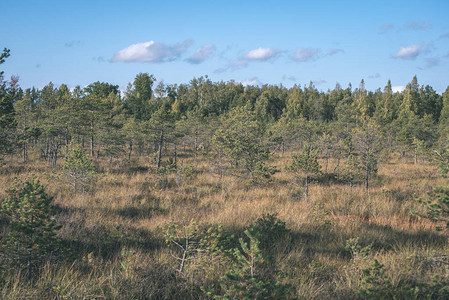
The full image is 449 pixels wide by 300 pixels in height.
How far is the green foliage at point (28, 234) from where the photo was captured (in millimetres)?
3168

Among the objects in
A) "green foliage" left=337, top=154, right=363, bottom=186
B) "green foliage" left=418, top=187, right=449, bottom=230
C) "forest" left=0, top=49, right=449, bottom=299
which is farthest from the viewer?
"green foliage" left=337, top=154, right=363, bottom=186

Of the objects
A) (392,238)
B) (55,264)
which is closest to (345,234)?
(392,238)

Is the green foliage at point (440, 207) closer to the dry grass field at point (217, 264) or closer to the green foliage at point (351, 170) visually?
the dry grass field at point (217, 264)

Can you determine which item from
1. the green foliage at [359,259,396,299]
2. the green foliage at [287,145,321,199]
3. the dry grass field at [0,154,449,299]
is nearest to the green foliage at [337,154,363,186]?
the dry grass field at [0,154,449,299]

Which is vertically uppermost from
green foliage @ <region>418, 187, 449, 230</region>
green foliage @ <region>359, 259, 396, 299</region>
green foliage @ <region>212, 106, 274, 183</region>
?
green foliage @ <region>212, 106, 274, 183</region>

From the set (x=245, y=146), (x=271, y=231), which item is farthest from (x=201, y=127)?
(x=271, y=231)

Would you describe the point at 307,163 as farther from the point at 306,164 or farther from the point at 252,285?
the point at 252,285

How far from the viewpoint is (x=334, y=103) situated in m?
74.1

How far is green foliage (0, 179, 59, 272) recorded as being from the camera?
3168 mm

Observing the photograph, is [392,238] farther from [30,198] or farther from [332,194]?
[30,198]

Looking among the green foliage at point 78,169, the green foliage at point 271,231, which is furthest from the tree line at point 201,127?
the green foliage at point 271,231

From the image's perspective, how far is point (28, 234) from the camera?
10.6 ft

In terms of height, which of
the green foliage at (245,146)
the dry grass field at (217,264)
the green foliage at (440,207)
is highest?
the green foliage at (245,146)

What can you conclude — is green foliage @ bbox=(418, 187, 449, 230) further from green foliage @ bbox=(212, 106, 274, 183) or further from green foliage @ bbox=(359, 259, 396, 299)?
green foliage @ bbox=(212, 106, 274, 183)
